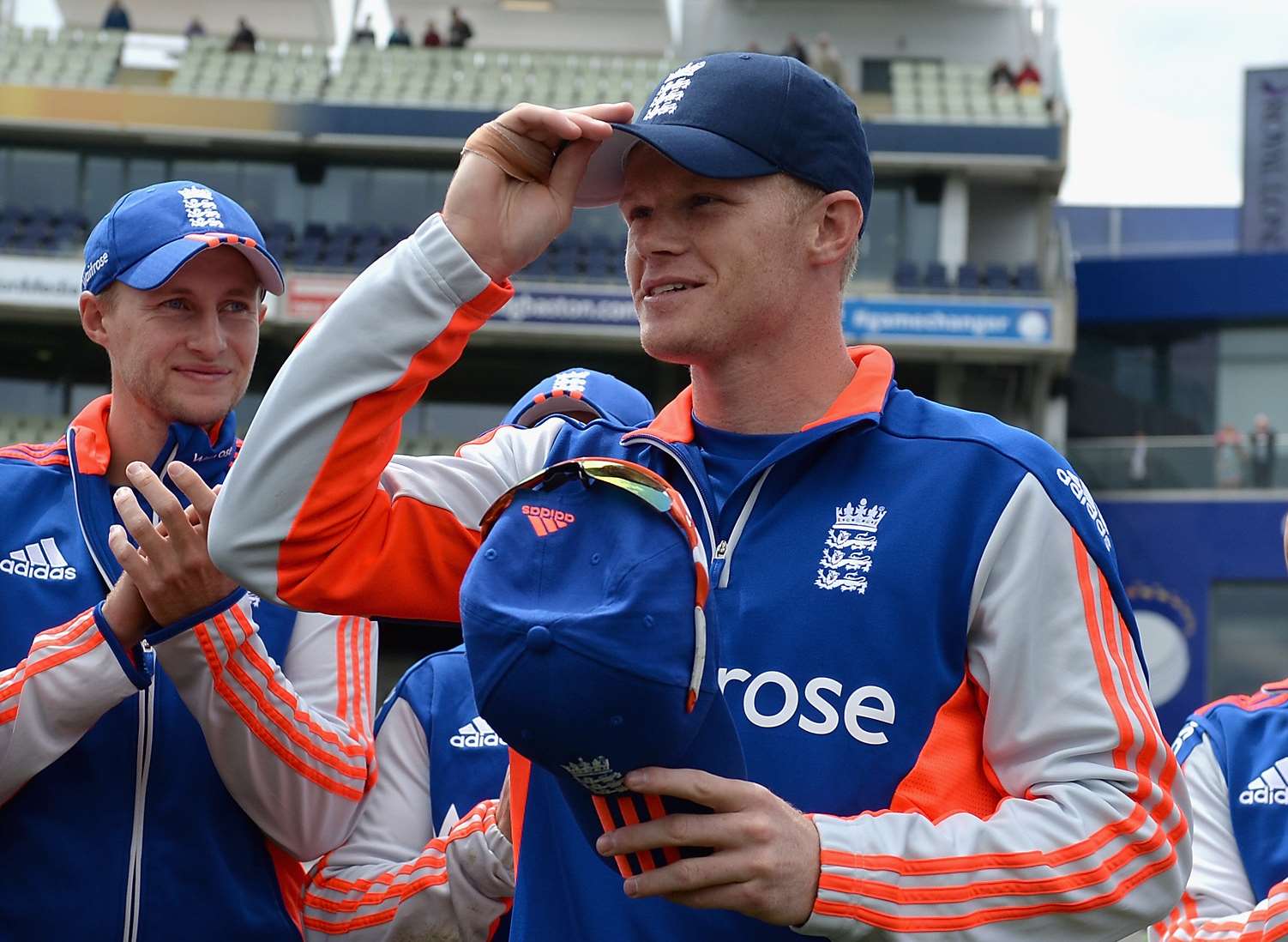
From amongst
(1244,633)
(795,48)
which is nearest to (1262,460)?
(1244,633)

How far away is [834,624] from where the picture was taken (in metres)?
2.00

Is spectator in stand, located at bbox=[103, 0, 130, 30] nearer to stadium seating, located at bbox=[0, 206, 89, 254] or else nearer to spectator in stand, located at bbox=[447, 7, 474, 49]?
stadium seating, located at bbox=[0, 206, 89, 254]

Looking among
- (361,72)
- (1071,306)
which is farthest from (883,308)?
(361,72)

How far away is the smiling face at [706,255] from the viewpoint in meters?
2.12

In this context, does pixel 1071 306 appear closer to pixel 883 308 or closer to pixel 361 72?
pixel 883 308

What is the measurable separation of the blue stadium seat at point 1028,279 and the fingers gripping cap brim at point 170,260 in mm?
19918

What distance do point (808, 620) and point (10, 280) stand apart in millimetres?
21912

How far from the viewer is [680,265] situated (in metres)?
2.13

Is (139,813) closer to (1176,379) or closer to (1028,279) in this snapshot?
(1028,279)

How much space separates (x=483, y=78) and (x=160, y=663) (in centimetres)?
2306

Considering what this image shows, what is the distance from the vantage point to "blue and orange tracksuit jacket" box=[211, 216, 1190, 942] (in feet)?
6.20

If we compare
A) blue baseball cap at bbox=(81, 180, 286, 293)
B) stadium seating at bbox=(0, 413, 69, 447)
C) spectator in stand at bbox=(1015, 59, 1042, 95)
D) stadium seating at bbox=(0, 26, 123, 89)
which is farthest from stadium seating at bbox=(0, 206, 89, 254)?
blue baseball cap at bbox=(81, 180, 286, 293)

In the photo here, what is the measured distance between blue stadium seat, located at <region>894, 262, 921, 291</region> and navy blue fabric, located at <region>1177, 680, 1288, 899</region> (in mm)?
18723

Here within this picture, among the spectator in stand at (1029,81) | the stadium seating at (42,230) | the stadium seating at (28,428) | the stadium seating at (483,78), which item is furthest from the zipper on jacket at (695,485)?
the spectator in stand at (1029,81)
